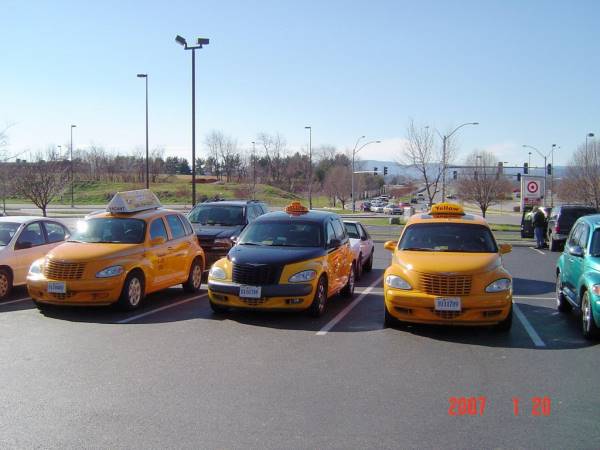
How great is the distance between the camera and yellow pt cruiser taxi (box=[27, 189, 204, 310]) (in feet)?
31.7

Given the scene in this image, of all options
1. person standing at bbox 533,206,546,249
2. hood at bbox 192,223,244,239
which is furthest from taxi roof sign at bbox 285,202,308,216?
person standing at bbox 533,206,546,249

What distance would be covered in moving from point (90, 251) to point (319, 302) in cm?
394

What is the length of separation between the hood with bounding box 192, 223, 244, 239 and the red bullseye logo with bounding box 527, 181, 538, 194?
25216mm

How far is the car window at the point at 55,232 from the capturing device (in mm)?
12500

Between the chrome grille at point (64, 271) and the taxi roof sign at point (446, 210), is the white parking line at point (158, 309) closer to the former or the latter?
the chrome grille at point (64, 271)

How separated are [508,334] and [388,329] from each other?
5.55 ft

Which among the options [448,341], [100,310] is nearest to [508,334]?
[448,341]

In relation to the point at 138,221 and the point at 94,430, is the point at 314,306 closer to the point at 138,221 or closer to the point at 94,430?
the point at 138,221

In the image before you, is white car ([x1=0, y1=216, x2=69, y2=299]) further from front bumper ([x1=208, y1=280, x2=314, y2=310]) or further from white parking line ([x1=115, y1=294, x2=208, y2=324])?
front bumper ([x1=208, y1=280, x2=314, y2=310])

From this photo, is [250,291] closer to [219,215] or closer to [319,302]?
[319,302]

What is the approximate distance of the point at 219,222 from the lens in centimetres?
1580

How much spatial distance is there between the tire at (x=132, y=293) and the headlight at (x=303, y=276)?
2793mm

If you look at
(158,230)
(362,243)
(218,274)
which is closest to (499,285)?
(218,274)

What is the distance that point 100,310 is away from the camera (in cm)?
A: 1031
